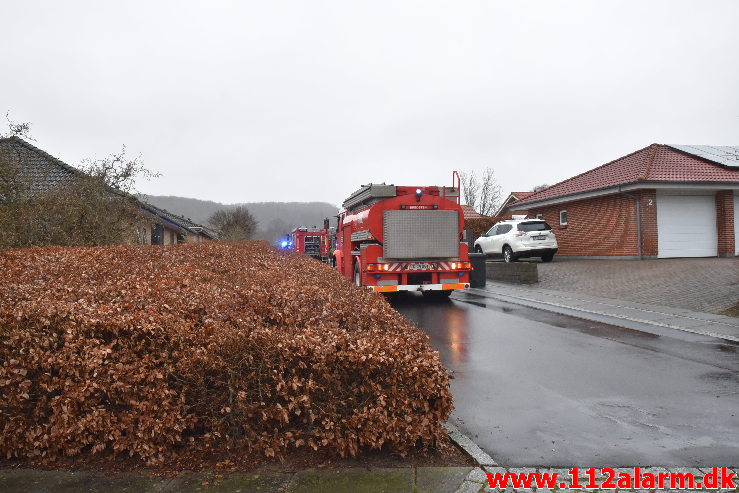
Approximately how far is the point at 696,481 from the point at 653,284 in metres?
11.7

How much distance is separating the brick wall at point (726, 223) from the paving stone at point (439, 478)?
807 inches

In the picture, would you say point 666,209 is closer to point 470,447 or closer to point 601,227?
point 601,227

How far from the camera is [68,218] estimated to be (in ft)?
43.0

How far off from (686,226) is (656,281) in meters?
7.28

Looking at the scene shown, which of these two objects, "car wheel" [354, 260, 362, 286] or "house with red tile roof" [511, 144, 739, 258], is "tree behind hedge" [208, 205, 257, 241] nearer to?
"house with red tile roof" [511, 144, 739, 258]

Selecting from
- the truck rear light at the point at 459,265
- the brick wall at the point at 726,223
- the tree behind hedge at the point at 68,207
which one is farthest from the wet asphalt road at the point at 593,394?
the brick wall at the point at 726,223

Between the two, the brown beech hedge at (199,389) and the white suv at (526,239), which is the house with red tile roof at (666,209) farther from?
the brown beech hedge at (199,389)

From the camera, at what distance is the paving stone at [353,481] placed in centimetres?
313

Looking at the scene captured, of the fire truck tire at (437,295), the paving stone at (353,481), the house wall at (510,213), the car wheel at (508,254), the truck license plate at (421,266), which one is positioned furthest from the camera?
the house wall at (510,213)

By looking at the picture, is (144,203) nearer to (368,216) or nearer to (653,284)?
(368,216)

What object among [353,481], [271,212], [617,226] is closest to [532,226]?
[617,226]

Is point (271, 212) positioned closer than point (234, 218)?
No

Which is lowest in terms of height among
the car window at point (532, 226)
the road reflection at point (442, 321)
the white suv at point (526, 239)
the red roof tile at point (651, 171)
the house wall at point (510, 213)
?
the road reflection at point (442, 321)

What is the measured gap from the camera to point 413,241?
1227cm
